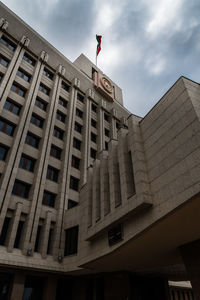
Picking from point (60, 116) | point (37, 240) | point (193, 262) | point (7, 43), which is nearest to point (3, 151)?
point (37, 240)

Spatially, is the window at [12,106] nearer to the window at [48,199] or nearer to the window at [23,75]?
the window at [23,75]

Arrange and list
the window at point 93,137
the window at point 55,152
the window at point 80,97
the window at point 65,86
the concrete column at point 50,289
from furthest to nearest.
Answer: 1. the window at point 80,97
2. the window at point 65,86
3. the window at point 93,137
4. the window at point 55,152
5. the concrete column at point 50,289

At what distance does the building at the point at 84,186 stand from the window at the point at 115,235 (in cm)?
7

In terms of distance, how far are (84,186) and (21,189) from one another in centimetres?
698

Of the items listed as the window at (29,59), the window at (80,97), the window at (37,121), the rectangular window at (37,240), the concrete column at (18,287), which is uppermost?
the window at (29,59)

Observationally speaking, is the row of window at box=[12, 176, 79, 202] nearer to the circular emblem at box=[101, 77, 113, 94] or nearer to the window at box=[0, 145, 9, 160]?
the window at box=[0, 145, 9, 160]

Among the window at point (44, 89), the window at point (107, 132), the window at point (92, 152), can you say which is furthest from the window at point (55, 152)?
the window at point (107, 132)

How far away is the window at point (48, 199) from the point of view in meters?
25.0

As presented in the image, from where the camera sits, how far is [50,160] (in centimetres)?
2752

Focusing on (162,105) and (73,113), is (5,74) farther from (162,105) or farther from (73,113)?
(162,105)

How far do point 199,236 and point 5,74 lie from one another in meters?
28.6

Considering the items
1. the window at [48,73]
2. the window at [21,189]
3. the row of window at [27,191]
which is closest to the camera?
the window at [21,189]

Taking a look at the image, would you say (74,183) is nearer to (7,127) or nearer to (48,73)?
(7,127)

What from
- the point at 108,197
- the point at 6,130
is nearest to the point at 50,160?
the point at 6,130
